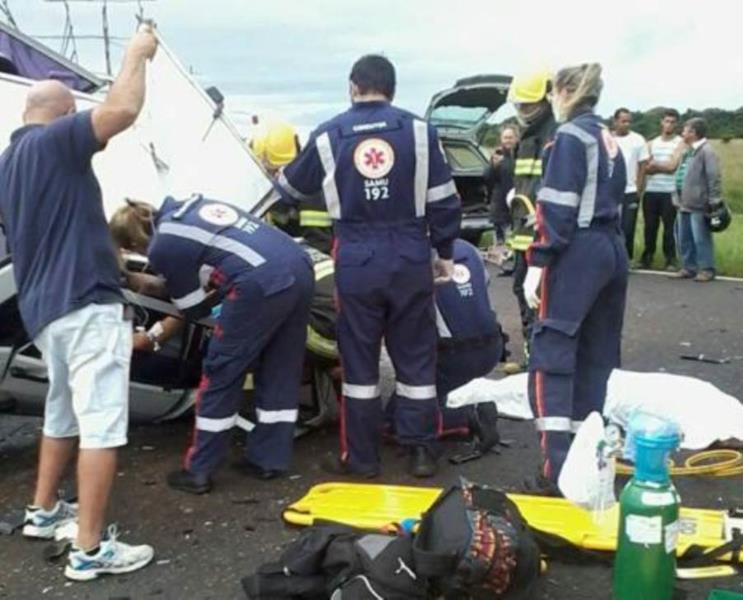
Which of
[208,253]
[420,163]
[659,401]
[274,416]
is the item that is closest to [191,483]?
[274,416]

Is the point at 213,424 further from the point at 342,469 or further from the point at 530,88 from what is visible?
the point at 530,88

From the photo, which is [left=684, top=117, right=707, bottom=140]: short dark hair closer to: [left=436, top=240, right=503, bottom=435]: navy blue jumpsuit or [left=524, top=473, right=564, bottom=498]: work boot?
[left=436, top=240, right=503, bottom=435]: navy blue jumpsuit

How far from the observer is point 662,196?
37.6 ft

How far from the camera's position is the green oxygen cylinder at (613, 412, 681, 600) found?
3.18 meters

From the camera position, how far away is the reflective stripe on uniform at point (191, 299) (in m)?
4.51

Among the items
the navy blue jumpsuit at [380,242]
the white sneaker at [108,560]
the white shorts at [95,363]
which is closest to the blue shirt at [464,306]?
the navy blue jumpsuit at [380,242]

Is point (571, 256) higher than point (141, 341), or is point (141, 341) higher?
point (571, 256)

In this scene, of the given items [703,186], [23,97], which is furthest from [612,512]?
[703,186]

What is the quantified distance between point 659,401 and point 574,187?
179cm

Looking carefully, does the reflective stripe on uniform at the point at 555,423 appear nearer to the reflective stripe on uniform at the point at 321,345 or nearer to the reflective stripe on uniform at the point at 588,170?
the reflective stripe on uniform at the point at 588,170

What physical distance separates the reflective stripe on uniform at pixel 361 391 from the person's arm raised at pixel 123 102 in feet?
5.71

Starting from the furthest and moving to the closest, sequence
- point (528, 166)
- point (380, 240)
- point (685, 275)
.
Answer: point (685, 275) < point (528, 166) < point (380, 240)

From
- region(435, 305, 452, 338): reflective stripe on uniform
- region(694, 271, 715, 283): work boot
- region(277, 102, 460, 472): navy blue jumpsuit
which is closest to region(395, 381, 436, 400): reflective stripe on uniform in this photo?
region(277, 102, 460, 472): navy blue jumpsuit

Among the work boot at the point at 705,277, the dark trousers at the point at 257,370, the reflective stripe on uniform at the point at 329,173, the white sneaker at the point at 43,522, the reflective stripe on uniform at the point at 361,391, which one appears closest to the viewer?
the white sneaker at the point at 43,522
